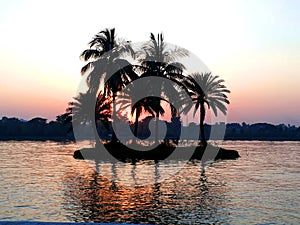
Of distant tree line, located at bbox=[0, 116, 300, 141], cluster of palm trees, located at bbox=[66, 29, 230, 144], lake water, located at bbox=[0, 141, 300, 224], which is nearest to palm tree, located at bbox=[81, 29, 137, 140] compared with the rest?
cluster of palm trees, located at bbox=[66, 29, 230, 144]

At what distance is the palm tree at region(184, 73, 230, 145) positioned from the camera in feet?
196

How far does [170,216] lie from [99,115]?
40677 millimetres

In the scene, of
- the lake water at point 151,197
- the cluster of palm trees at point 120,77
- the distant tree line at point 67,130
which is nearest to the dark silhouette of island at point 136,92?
the cluster of palm trees at point 120,77

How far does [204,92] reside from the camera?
198 feet

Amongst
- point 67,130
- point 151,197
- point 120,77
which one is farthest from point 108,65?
point 67,130

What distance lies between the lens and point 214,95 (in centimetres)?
6153

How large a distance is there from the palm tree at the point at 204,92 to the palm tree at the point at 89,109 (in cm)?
1311

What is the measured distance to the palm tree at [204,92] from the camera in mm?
59812

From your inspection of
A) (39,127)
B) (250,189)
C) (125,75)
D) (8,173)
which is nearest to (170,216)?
(250,189)

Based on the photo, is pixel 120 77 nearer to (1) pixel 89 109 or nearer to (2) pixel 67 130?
(1) pixel 89 109

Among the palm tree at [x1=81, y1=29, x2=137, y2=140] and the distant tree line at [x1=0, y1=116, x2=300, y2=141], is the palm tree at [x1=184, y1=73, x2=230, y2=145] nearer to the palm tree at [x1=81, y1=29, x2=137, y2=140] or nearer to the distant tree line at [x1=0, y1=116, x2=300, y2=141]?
the palm tree at [x1=81, y1=29, x2=137, y2=140]

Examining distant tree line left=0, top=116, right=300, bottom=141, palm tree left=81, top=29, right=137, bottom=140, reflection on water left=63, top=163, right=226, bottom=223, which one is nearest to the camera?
reflection on water left=63, top=163, right=226, bottom=223

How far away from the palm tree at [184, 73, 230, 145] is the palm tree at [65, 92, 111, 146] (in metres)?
13.1

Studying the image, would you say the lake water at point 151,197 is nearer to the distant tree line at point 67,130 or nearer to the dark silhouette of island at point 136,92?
the dark silhouette of island at point 136,92
